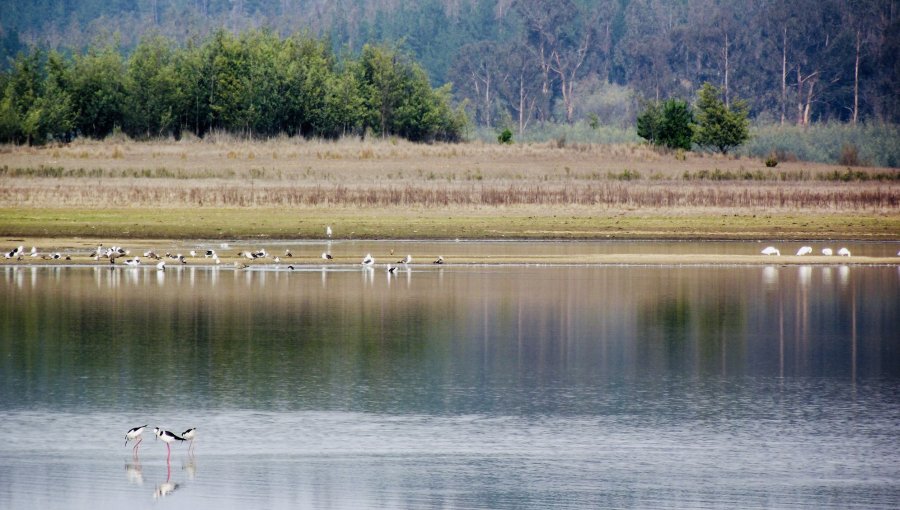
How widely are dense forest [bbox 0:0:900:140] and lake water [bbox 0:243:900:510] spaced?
85005 mm

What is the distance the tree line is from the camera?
7625 cm

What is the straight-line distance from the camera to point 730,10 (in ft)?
483

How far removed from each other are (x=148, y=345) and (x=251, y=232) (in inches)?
909

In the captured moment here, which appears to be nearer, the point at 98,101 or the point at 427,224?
the point at 427,224

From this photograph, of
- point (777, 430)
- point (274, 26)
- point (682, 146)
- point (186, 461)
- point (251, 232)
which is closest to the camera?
point (186, 461)

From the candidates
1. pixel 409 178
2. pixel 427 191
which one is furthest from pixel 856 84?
pixel 427 191

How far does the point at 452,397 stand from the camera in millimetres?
16094

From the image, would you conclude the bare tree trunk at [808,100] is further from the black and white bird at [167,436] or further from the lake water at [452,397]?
the black and white bird at [167,436]

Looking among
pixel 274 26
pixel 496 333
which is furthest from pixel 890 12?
pixel 496 333

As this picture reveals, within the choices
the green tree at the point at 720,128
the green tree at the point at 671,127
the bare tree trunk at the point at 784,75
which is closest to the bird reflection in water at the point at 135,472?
the green tree at the point at 671,127

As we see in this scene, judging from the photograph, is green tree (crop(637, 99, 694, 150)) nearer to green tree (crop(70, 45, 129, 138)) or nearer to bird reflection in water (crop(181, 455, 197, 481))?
green tree (crop(70, 45, 129, 138))

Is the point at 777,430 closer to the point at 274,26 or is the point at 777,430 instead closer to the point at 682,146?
the point at 682,146

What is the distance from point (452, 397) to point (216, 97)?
217 ft

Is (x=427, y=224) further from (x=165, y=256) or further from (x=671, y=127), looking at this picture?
(x=671, y=127)
